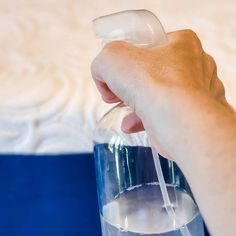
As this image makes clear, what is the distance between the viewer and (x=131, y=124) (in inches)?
18.3

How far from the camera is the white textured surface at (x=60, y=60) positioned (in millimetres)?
519

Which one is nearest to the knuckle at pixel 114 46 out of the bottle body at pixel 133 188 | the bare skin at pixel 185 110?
the bare skin at pixel 185 110

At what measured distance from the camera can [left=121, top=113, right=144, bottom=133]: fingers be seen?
1.51ft

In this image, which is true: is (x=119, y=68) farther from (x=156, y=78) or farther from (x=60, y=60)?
(x=60, y=60)

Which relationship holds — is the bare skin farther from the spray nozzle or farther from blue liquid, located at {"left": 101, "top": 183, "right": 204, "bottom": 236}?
blue liquid, located at {"left": 101, "top": 183, "right": 204, "bottom": 236}

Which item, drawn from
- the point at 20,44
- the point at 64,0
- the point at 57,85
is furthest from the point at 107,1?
the point at 57,85

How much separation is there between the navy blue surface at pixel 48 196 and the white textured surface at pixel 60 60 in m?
0.02

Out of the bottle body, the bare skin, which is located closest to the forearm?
the bare skin

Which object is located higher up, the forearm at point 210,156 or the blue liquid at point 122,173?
the forearm at point 210,156

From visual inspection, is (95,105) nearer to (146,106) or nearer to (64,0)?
(146,106)

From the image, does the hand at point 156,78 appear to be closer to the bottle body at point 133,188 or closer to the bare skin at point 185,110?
the bare skin at point 185,110

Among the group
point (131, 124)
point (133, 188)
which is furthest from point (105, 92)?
point (133, 188)

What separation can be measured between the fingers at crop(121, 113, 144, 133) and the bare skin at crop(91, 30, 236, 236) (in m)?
0.05

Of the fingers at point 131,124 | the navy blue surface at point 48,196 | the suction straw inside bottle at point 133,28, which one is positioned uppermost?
the suction straw inside bottle at point 133,28
